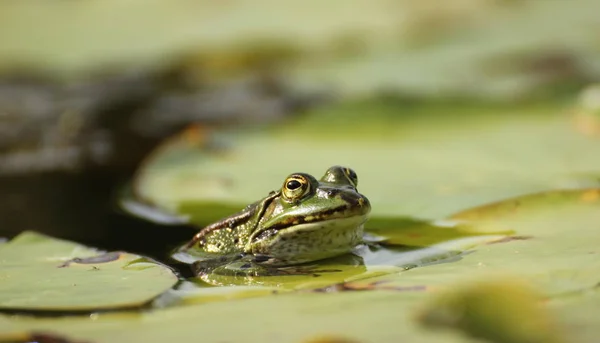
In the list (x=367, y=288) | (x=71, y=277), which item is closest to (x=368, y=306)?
(x=367, y=288)

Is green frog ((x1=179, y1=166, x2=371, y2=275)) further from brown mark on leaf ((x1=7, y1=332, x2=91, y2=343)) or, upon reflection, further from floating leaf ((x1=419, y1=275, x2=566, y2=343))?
brown mark on leaf ((x1=7, y1=332, x2=91, y2=343))

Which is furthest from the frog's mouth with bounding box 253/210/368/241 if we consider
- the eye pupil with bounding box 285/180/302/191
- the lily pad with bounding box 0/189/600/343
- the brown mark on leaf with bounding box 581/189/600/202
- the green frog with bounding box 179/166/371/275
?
the brown mark on leaf with bounding box 581/189/600/202

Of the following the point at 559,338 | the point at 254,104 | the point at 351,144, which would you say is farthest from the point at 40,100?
the point at 559,338

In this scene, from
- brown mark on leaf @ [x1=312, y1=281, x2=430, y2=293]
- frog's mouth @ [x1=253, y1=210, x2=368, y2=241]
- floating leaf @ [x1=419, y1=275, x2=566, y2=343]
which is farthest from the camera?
frog's mouth @ [x1=253, y1=210, x2=368, y2=241]

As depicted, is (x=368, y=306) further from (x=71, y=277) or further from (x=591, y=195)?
(x=591, y=195)

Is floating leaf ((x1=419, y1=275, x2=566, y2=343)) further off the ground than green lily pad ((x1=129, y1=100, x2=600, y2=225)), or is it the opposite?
green lily pad ((x1=129, y1=100, x2=600, y2=225))

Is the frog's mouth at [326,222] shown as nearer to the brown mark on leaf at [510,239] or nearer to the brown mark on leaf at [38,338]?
the brown mark on leaf at [510,239]

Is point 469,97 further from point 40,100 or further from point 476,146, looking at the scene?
point 40,100
